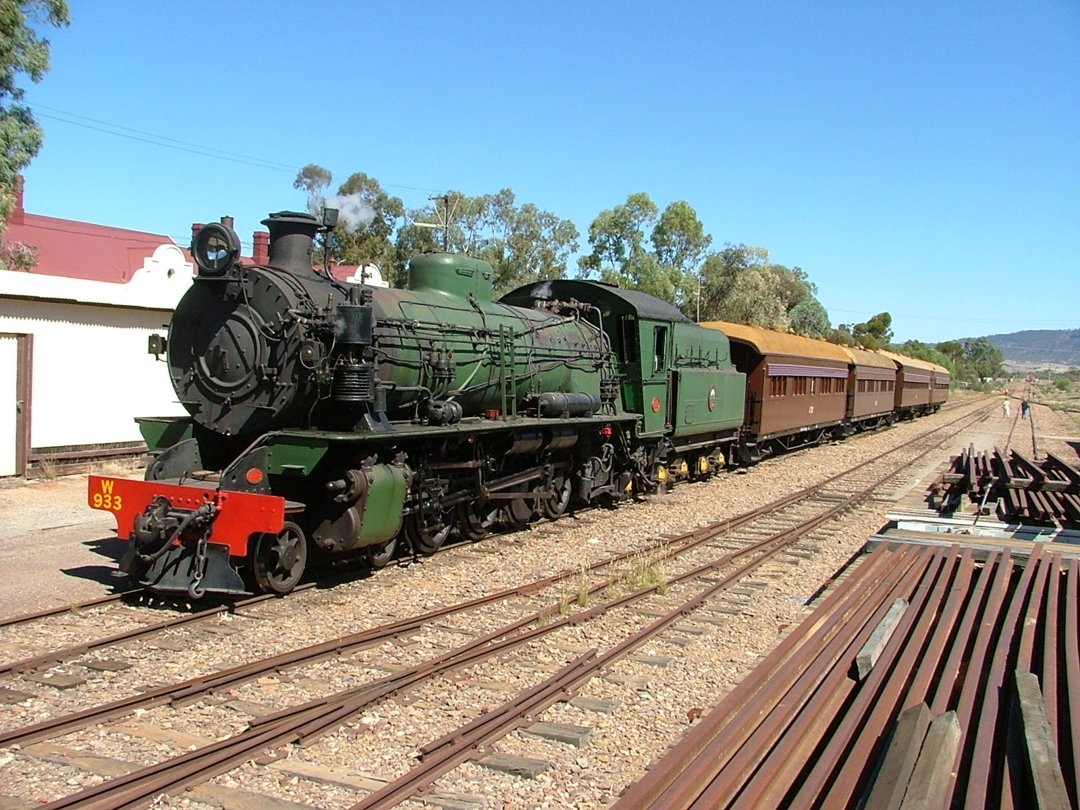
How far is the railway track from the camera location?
456 cm

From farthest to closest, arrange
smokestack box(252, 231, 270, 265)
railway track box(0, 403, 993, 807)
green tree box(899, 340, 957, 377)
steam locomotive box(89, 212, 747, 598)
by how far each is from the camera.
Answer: green tree box(899, 340, 957, 377)
smokestack box(252, 231, 270, 265)
steam locomotive box(89, 212, 747, 598)
railway track box(0, 403, 993, 807)

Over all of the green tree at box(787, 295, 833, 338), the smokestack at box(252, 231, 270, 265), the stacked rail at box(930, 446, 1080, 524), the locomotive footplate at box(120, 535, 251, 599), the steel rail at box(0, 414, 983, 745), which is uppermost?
the green tree at box(787, 295, 833, 338)

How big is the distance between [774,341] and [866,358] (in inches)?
488

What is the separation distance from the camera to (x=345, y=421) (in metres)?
8.55

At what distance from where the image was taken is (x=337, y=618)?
752 centimetres

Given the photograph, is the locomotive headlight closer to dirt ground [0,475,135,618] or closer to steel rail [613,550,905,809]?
dirt ground [0,475,135,618]

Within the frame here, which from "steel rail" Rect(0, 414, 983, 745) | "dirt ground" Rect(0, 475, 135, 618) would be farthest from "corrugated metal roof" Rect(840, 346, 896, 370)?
"dirt ground" Rect(0, 475, 135, 618)

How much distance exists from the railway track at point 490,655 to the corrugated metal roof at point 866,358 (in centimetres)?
2080

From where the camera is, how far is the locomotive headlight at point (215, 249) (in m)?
Result: 8.34

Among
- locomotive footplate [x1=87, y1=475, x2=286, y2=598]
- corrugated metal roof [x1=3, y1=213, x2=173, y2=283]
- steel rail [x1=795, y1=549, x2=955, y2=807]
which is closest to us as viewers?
steel rail [x1=795, y1=549, x2=955, y2=807]

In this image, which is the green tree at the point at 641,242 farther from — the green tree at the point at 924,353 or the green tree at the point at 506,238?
the green tree at the point at 924,353

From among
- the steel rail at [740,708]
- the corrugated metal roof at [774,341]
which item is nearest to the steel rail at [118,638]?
the steel rail at [740,708]

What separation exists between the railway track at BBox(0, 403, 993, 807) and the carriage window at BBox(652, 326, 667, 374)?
352 centimetres

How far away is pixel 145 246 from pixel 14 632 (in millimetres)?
35994
